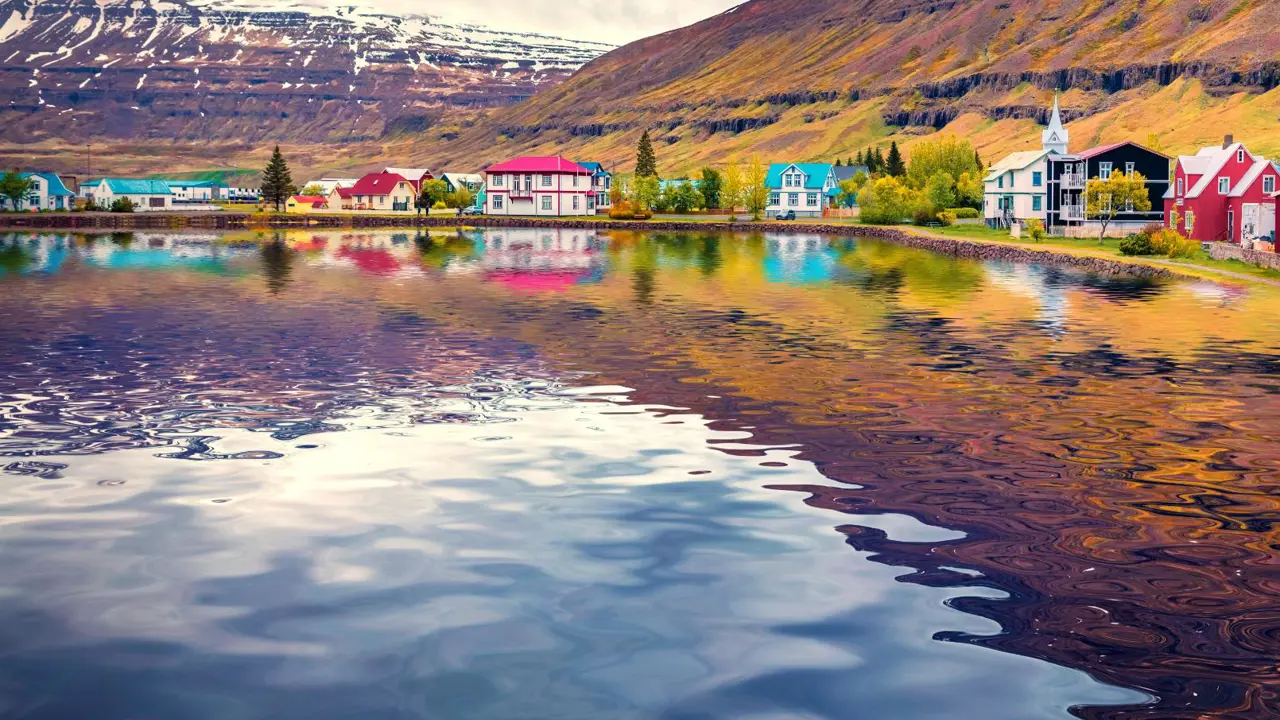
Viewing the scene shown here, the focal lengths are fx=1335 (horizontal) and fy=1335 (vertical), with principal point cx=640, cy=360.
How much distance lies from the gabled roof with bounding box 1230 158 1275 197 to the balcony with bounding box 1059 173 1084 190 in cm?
2491

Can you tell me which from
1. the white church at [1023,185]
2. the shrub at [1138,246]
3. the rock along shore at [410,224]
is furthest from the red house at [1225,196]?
the rock along shore at [410,224]

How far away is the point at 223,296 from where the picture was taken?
197 feet

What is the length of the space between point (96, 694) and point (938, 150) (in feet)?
584

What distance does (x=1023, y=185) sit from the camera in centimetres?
13375

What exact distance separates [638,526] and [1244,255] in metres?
68.7

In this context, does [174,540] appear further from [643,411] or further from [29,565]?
[643,411]

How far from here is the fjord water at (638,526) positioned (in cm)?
1193

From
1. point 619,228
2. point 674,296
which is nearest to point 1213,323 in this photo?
point 674,296

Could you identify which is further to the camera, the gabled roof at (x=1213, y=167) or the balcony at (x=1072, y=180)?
the balcony at (x=1072, y=180)

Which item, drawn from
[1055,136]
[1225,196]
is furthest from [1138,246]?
[1055,136]

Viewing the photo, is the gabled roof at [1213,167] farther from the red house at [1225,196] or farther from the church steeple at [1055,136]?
the church steeple at [1055,136]

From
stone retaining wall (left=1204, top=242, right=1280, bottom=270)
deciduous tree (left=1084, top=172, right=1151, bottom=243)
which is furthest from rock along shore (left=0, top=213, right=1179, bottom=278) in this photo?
stone retaining wall (left=1204, top=242, right=1280, bottom=270)

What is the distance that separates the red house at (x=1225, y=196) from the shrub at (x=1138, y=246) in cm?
693

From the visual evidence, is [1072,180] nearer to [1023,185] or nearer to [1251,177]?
[1023,185]
